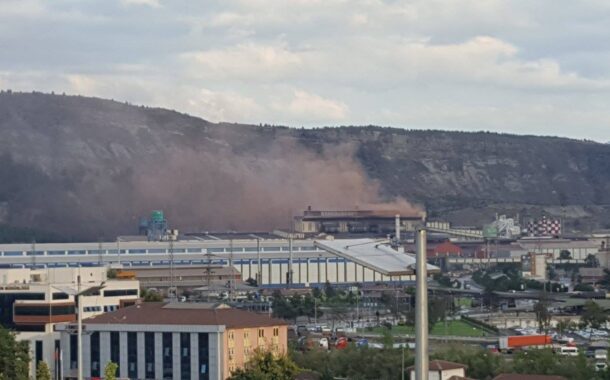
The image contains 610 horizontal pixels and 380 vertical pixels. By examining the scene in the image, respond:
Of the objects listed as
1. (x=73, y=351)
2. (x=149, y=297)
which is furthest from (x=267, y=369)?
(x=149, y=297)

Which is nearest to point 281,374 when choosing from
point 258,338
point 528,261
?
point 258,338

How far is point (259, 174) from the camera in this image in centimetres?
13562

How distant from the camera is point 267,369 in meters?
37.8

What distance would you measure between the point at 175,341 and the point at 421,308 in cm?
2970

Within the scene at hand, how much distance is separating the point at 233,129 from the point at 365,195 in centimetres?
2495

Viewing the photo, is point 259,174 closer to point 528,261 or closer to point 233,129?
point 233,129

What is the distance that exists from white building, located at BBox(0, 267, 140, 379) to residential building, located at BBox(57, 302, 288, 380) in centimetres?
124

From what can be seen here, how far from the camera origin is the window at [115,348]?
43031 millimetres

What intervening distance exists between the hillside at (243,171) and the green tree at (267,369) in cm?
6867

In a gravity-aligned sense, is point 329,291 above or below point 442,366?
above

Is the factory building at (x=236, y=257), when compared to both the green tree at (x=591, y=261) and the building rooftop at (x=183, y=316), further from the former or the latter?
the building rooftop at (x=183, y=316)

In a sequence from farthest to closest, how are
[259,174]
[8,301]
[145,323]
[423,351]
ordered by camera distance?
[259,174], [8,301], [145,323], [423,351]

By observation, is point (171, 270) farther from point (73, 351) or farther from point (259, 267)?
point (73, 351)

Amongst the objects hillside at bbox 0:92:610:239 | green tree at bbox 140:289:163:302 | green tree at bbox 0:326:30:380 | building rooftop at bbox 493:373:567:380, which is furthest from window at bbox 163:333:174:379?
hillside at bbox 0:92:610:239
